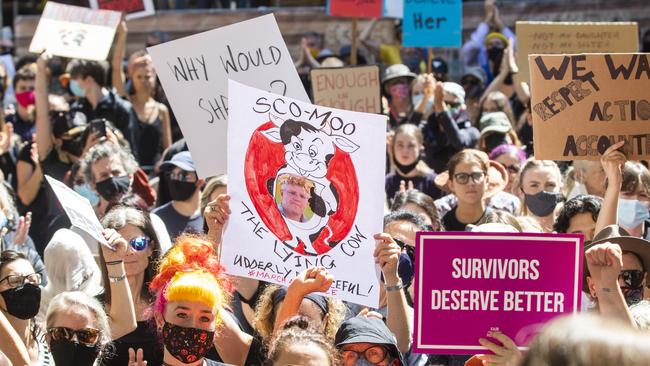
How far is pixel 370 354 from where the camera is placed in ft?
14.0

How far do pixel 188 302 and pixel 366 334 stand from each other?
2.06 feet

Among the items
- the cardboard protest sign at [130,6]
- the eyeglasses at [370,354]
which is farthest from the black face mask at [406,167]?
the eyeglasses at [370,354]

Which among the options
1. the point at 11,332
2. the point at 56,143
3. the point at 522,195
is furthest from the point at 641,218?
the point at 56,143

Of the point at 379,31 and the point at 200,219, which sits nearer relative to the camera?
the point at 200,219

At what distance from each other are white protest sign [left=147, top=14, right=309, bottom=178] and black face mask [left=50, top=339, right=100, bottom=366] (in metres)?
1.51

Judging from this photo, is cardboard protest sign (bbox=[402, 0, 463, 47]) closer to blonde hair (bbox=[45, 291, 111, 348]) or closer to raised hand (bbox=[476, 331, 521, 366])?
blonde hair (bbox=[45, 291, 111, 348])

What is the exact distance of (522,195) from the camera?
7191 mm

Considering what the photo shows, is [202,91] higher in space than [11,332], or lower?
higher

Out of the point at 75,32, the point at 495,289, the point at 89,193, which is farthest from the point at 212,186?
the point at 75,32

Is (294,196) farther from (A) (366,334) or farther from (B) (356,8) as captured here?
(B) (356,8)

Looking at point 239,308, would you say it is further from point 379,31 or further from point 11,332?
point 379,31

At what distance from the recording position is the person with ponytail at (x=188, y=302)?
4.03 meters

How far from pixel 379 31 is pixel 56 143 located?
7230mm

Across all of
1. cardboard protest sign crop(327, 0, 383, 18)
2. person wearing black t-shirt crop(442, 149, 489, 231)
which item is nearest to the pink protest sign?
person wearing black t-shirt crop(442, 149, 489, 231)
